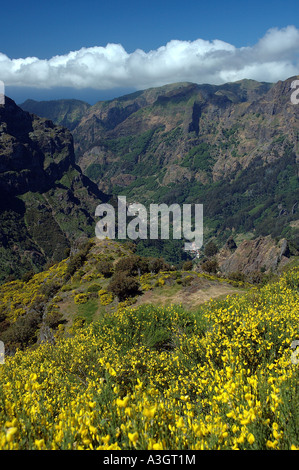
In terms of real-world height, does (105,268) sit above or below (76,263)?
above

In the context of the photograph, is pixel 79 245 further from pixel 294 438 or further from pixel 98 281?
pixel 294 438

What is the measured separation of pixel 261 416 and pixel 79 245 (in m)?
73.2

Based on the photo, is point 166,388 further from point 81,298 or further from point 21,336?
point 21,336

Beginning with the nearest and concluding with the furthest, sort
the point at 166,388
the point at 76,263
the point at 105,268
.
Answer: the point at 166,388 < the point at 105,268 < the point at 76,263

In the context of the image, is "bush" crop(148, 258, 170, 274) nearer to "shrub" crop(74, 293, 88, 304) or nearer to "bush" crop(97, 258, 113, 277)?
"bush" crop(97, 258, 113, 277)

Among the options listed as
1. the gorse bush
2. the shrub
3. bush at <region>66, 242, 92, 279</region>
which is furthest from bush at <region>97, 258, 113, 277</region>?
the gorse bush

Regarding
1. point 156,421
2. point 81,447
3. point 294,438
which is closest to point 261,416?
point 294,438

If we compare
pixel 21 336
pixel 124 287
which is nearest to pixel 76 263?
pixel 21 336

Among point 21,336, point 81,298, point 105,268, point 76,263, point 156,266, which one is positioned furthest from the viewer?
point 76,263

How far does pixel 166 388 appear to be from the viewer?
1784 centimetres

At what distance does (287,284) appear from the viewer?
35.7 metres

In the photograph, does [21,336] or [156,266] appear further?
[156,266]

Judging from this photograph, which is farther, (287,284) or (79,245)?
(79,245)

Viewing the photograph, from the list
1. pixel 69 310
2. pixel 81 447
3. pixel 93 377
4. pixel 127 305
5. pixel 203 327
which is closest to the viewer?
Result: pixel 81 447
